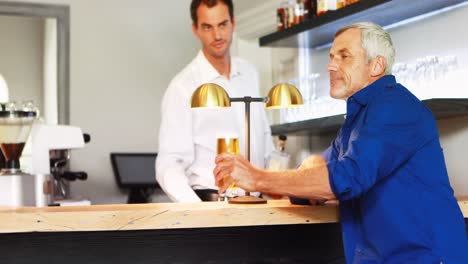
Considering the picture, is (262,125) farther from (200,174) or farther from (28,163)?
(28,163)

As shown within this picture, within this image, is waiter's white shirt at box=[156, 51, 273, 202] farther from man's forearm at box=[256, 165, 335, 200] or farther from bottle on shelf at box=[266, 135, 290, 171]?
man's forearm at box=[256, 165, 335, 200]

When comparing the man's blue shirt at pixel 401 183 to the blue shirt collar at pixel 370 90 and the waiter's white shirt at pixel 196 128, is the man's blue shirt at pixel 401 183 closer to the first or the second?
the blue shirt collar at pixel 370 90

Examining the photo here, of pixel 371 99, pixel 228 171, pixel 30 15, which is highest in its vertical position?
pixel 30 15

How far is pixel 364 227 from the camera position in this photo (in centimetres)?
208

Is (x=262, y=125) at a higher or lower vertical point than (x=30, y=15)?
lower

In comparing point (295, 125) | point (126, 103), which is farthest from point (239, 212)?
point (126, 103)

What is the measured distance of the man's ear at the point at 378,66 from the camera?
2119 mm

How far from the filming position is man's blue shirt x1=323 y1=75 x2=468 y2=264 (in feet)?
6.43

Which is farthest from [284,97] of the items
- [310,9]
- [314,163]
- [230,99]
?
[310,9]

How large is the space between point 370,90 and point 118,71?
3662 mm

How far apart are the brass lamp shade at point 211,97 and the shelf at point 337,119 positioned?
852 mm

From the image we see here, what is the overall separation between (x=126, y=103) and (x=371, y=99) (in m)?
3.67

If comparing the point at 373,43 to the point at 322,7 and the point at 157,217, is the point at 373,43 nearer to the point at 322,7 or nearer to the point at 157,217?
the point at 157,217

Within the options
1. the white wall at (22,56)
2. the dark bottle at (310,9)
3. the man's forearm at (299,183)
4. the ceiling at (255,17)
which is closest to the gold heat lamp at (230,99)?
the man's forearm at (299,183)
